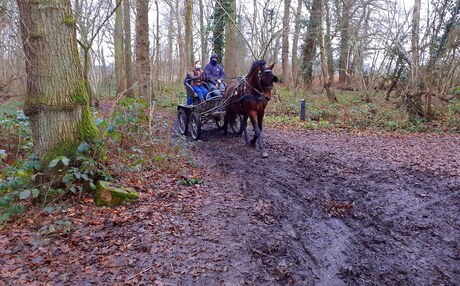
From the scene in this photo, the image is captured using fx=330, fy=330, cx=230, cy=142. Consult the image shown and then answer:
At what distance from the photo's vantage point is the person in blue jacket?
9.41 metres

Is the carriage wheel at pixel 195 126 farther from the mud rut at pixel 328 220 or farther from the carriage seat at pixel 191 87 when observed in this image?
the mud rut at pixel 328 220

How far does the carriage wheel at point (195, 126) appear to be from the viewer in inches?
347

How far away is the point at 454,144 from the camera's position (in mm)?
8922

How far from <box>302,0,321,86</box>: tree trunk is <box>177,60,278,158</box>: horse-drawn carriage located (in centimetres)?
999

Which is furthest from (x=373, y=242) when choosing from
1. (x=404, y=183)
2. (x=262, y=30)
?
(x=262, y=30)

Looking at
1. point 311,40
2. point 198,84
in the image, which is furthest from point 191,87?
point 311,40

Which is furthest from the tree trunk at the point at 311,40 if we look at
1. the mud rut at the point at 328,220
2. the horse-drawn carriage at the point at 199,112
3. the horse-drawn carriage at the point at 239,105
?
the mud rut at the point at 328,220

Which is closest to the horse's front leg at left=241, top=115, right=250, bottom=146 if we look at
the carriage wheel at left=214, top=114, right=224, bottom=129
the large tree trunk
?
the carriage wheel at left=214, top=114, right=224, bottom=129

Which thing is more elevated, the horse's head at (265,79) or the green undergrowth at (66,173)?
the horse's head at (265,79)

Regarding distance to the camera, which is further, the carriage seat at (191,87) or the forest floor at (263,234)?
the carriage seat at (191,87)

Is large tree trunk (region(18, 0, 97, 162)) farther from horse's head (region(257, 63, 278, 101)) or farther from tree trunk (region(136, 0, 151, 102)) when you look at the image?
tree trunk (region(136, 0, 151, 102))

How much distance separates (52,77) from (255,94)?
4394mm

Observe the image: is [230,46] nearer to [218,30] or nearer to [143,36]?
[218,30]

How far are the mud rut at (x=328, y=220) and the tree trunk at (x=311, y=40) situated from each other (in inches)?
472
